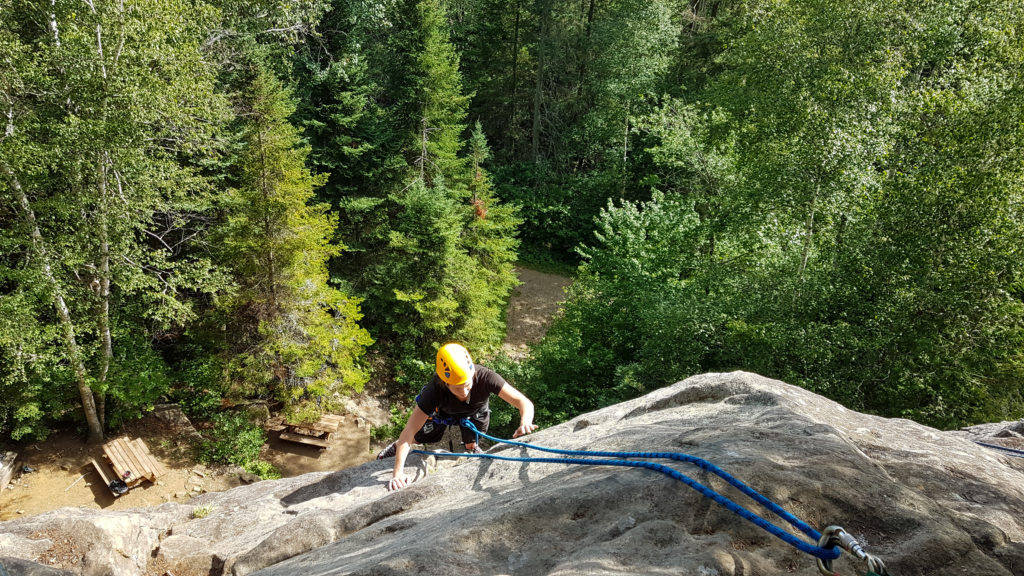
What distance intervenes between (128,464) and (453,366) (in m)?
11.3

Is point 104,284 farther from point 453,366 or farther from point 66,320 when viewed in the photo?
point 453,366

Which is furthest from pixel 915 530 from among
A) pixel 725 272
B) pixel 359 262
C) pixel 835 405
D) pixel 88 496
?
pixel 359 262

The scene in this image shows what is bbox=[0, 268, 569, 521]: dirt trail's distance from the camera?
10.9 metres

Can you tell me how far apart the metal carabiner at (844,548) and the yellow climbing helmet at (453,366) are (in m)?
3.06

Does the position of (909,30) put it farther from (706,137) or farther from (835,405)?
(835,405)

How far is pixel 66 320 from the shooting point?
10.8 m

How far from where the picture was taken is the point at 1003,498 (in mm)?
3139

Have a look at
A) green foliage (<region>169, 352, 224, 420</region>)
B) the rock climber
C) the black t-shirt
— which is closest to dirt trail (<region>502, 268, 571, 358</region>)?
green foliage (<region>169, 352, 224, 420</region>)

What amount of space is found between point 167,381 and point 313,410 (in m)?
3.66

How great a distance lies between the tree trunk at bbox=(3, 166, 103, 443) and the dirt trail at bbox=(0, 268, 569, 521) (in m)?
0.65

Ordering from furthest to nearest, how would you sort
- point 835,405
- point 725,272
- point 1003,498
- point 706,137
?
point 706,137 < point 725,272 < point 835,405 < point 1003,498

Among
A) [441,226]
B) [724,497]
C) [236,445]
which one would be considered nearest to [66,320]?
[236,445]

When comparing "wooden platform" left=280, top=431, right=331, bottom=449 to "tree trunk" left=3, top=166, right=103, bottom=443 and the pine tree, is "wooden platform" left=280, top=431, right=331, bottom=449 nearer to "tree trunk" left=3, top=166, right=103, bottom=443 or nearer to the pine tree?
the pine tree

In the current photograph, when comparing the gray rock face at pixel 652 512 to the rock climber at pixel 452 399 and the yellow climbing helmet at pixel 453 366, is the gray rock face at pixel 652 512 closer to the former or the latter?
the rock climber at pixel 452 399
